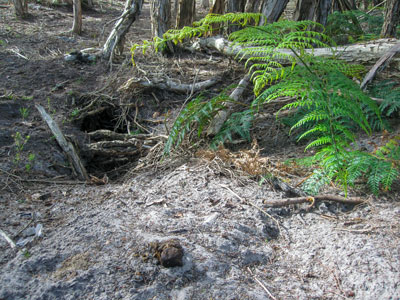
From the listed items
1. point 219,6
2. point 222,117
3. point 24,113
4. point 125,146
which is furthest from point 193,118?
point 219,6

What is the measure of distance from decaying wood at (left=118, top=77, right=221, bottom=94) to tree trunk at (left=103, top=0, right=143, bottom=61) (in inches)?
41.6

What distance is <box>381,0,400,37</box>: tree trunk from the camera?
4012 mm

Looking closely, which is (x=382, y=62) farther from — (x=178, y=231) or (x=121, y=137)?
(x=121, y=137)

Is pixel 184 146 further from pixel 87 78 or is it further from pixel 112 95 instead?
pixel 87 78

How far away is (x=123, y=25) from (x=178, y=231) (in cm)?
425

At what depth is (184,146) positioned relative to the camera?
3.37m

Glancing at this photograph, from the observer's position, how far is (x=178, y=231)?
7.20ft

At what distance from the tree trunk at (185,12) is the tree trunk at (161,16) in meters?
0.40

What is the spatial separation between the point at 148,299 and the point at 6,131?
295 centimetres

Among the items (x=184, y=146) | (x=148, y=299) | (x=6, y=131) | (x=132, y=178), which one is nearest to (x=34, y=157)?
(x=6, y=131)

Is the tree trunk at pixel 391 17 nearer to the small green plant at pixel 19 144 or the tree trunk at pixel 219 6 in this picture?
the tree trunk at pixel 219 6

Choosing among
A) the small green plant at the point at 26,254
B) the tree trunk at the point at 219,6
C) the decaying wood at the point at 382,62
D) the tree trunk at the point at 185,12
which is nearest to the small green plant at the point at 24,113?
the small green plant at the point at 26,254

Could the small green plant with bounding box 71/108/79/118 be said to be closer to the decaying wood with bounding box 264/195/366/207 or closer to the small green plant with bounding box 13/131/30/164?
the small green plant with bounding box 13/131/30/164

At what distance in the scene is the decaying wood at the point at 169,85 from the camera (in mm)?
4630
